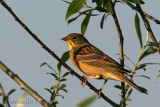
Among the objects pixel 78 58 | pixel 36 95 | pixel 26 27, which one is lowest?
pixel 78 58

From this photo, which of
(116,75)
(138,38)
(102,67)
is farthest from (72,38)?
(138,38)

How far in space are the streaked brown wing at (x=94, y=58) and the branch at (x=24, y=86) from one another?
3.89 metres

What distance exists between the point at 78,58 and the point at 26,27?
4574 mm

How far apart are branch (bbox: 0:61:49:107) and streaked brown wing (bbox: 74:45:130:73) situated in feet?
12.8

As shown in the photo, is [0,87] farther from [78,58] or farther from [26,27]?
[78,58]

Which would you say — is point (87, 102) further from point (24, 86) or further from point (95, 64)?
point (95, 64)

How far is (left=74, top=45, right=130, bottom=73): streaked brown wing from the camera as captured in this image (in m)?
6.83

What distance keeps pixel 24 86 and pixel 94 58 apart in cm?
486

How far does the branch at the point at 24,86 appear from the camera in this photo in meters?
2.73

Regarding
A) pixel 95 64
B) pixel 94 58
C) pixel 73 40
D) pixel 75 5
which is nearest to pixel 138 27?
pixel 75 5

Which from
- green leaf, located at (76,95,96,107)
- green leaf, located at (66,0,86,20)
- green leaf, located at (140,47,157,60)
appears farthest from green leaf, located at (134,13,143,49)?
green leaf, located at (76,95,96,107)

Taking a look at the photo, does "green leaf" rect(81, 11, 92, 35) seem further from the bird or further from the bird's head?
the bird's head

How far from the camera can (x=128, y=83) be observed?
16.2 feet

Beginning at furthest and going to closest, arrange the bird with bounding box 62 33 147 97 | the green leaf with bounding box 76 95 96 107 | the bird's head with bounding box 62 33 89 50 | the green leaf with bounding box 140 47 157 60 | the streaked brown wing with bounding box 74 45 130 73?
the bird's head with bounding box 62 33 89 50 → the streaked brown wing with bounding box 74 45 130 73 → the bird with bounding box 62 33 147 97 → the green leaf with bounding box 140 47 157 60 → the green leaf with bounding box 76 95 96 107
